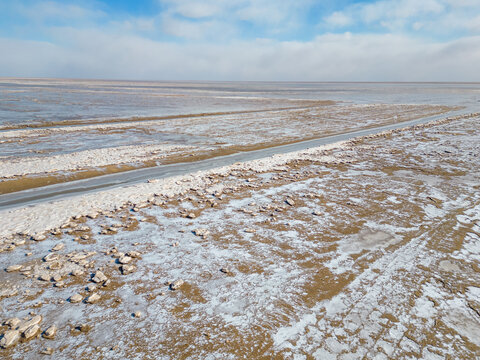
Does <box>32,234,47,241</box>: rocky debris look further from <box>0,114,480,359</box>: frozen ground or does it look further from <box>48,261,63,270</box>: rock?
<box>48,261,63,270</box>: rock

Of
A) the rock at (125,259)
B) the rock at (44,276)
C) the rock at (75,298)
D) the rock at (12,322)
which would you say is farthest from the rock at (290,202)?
the rock at (12,322)

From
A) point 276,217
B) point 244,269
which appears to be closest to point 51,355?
point 244,269

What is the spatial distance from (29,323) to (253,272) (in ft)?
9.96

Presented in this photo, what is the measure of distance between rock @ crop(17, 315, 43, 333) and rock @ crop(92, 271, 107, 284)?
791 millimetres

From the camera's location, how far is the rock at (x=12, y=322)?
343 cm

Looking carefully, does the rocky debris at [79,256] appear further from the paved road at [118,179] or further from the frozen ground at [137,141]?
the frozen ground at [137,141]

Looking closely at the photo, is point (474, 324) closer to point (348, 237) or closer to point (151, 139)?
point (348, 237)

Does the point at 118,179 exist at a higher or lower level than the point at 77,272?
lower

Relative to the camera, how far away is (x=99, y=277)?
14.2ft

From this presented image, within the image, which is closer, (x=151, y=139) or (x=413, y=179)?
(x=413, y=179)

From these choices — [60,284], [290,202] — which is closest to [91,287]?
[60,284]

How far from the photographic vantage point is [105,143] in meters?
14.0

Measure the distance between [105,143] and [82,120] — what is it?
9229mm

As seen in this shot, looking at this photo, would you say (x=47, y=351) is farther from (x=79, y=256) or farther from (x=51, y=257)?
(x=51, y=257)
